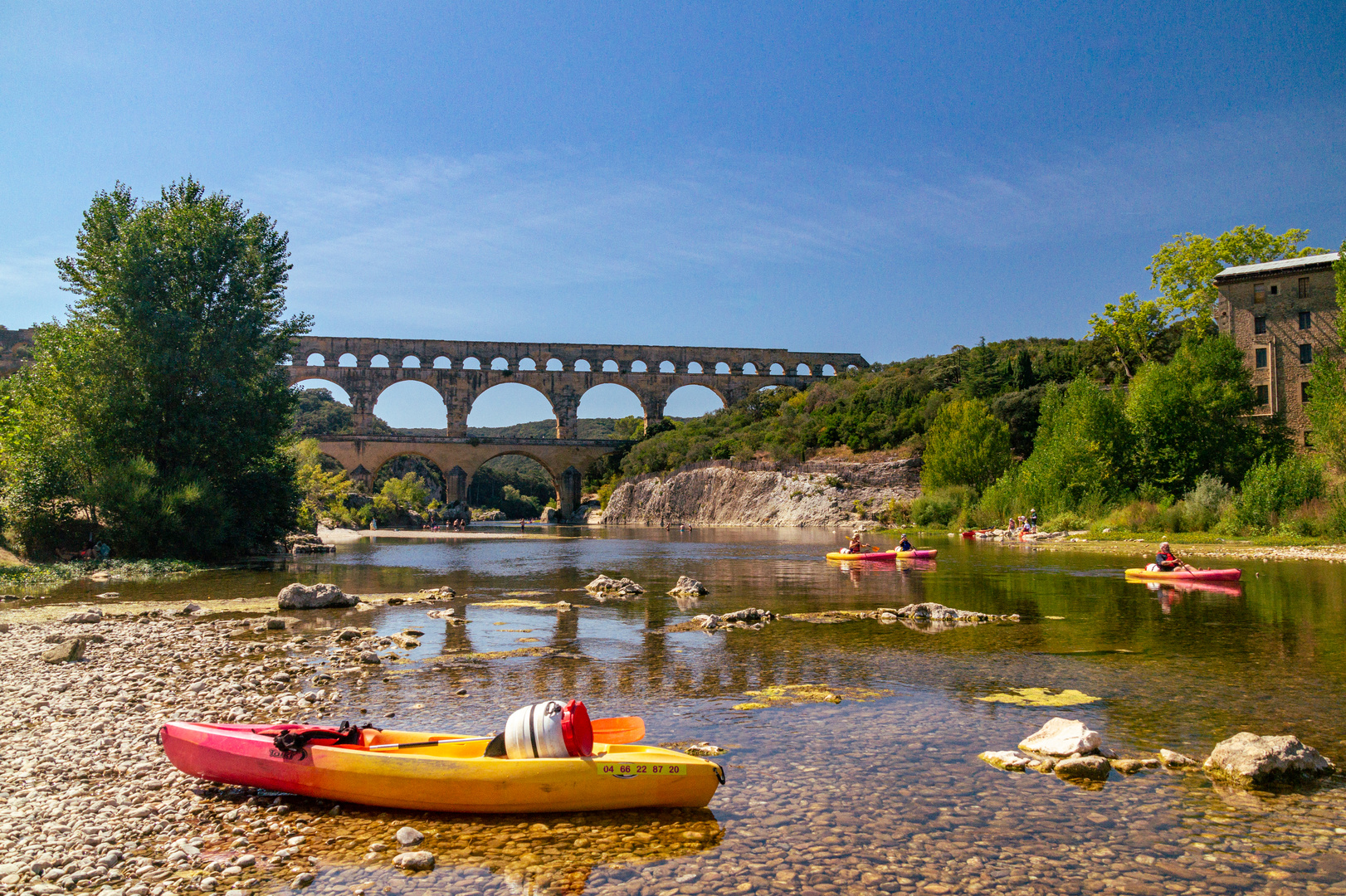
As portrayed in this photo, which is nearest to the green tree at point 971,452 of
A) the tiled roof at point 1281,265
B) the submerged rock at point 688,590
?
the tiled roof at point 1281,265

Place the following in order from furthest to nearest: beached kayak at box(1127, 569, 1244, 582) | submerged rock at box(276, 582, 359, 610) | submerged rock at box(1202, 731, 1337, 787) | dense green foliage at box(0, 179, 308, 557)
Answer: dense green foliage at box(0, 179, 308, 557), beached kayak at box(1127, 569, 1244, 582), submerged rock at box(276, 582, 359, 610), submerged rock at box(1202, 731, 1337, 787)

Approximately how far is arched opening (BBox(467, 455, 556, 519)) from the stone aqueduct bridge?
9.40 meters

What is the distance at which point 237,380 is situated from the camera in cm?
2445

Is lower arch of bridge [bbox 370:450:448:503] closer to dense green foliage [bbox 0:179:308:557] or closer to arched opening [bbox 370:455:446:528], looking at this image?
arched opening [bbox 370:455:446:528]

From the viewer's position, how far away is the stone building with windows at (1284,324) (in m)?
35.7

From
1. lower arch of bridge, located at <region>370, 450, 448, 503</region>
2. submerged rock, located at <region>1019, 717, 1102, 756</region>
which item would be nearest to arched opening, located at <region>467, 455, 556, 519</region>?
lower arch of bridge, located at <region>370, 450, 448, 503</region>

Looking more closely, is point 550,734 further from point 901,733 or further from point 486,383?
point 486,383

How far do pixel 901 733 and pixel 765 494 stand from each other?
53761 mm

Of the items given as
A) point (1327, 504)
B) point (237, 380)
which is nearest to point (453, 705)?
point (237, 380)

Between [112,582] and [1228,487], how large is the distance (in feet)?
106

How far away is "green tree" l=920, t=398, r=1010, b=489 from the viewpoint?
45438mm

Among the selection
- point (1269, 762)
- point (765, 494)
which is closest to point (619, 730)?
point (1269, 762)

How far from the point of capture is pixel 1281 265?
1455 inches

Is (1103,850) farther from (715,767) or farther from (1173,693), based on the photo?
(1173,693)
